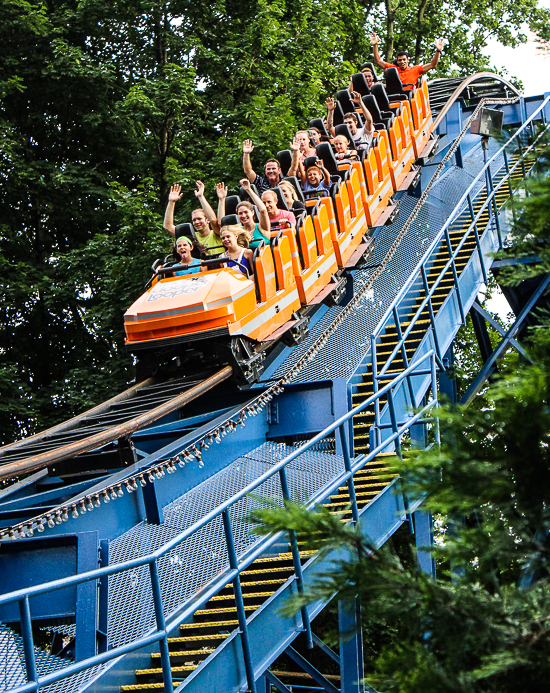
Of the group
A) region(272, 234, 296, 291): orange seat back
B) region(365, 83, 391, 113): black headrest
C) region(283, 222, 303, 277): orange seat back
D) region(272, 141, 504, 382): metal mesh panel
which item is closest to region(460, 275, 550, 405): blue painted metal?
region(272, 141, 504, 382): metal mesh panel

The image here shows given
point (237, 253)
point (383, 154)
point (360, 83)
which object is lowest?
point (237, 253)

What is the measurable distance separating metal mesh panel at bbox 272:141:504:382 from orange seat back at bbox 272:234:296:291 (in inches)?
27.1

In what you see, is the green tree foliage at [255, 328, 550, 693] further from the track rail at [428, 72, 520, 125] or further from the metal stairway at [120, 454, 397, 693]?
the track rail at [428, 72, 520, 125]

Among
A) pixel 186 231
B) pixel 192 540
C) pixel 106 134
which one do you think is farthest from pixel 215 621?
pixel 106 134

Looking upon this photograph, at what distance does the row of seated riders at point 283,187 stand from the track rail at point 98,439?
144cm

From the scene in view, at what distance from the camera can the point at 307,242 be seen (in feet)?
28.4

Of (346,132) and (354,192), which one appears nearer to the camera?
(354,192)

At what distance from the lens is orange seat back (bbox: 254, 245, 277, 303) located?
7.55m

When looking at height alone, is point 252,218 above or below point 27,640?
above

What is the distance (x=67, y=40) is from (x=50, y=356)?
5149 millimetres

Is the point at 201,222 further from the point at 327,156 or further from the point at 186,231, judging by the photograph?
the point at 327,156

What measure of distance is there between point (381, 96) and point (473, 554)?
11340mm

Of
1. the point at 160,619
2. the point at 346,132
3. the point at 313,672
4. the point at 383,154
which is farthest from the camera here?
the point at 346,132

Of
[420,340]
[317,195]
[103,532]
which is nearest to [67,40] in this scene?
[317,195]
